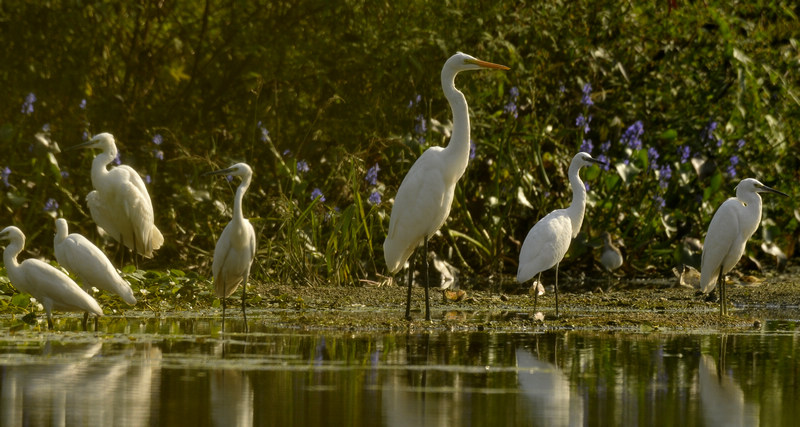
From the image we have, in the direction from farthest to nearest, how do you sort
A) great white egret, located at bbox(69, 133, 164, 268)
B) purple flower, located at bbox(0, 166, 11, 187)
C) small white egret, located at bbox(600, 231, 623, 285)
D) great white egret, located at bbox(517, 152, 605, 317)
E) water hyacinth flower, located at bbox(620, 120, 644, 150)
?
1. water hyacinth flower, located at bbox(620, 120, 644, 150)
2. small white egret, located at bbox(600, 231, 623, 285)
3. purple flower, located at bbox(0, 166, 11, 187)
4. great white egret, located at bbox(69, 133, 164, 268)
5. great white egret, located at bbox(517, 152, 605, 317)

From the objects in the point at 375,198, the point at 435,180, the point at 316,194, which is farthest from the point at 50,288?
the point at 316,194

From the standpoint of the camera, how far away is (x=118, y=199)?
11.3m

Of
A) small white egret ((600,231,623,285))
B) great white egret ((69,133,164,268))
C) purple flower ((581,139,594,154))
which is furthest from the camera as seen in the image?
purple flower ((581,139,594,154))

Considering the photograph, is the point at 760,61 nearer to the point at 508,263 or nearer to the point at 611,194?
the point at 611,194

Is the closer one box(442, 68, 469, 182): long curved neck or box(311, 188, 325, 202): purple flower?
box(442, 68, 469, 182): long curved neck

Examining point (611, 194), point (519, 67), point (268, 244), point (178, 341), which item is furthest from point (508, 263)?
point (178, 341)

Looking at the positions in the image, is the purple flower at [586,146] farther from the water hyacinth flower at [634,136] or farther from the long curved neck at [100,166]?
the long curved neck at [100,166]

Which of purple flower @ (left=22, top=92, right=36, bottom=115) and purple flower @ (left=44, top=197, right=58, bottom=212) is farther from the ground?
purple flower @ (left=22, top=92, right=36, bottom=115)

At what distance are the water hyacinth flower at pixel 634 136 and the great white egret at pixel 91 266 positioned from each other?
7148mm

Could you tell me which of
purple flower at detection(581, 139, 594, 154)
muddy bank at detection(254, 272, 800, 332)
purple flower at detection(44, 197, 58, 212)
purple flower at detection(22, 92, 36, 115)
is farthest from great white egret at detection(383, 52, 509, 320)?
purple flower at detection(22, 92, 36, 115)

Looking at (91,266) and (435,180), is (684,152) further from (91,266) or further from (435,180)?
(91,266)

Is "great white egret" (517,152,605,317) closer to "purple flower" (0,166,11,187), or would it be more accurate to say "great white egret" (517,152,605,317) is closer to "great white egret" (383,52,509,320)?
"great white egret" (383,52,509,320)

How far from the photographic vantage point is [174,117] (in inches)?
551

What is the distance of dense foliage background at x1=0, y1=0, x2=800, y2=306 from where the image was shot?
13.0 meters
